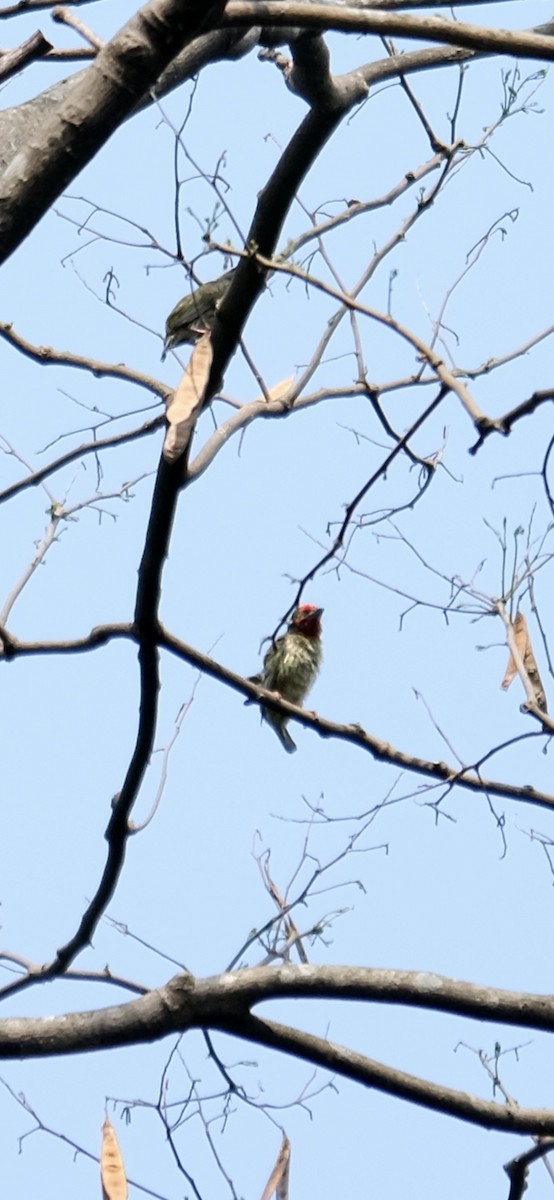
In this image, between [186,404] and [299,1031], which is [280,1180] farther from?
[186,404]

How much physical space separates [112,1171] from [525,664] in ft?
5.16

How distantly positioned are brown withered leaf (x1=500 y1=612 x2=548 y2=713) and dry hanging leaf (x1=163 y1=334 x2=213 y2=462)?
4.25ft

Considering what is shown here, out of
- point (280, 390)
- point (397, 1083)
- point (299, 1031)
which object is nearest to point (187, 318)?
point (280, 390)

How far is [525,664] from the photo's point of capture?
3.50 meters

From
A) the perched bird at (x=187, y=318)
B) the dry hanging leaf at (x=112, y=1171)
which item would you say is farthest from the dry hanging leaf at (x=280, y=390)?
the dry hanging leaf at (x=112, y=1171)

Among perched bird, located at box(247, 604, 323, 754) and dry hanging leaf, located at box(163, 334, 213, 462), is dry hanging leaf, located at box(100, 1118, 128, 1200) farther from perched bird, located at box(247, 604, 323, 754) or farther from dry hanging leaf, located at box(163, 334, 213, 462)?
perched bird, located at box(247, 604, 323, 754)

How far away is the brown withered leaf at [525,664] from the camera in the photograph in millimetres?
3396

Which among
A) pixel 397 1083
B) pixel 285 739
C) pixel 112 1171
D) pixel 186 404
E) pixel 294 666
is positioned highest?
pixel 294 666

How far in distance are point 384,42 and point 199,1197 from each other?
125 inches

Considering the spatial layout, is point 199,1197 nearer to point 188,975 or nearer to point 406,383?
point 188,975

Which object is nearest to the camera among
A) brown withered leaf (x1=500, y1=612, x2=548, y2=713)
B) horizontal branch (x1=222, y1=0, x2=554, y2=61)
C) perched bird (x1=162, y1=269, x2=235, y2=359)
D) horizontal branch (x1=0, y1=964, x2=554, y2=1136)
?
horizontal branch (x1=222, y1=0, x2=554, y2=61)

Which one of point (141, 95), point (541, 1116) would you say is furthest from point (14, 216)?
point (541, 1116)

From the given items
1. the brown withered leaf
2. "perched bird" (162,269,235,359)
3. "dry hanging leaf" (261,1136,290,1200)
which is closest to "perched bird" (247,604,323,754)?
"perched bird" (162,269,235,359)

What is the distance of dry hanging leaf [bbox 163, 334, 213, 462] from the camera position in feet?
8.04
